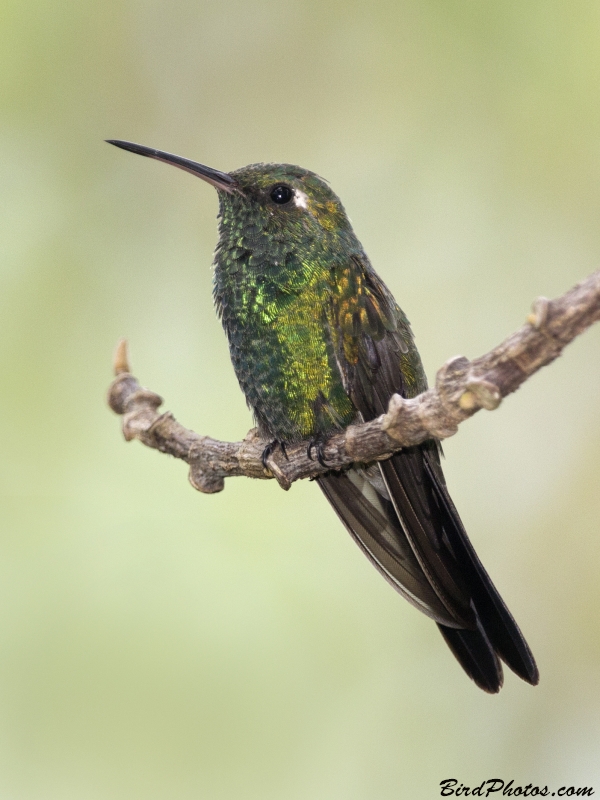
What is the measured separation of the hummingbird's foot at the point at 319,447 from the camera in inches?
139

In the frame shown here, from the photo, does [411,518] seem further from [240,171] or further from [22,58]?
[22,58]

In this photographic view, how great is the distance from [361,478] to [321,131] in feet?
11.4

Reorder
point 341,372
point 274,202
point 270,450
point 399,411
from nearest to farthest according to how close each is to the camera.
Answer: point 399,411
point 341,372
point 270,450
point 274,202

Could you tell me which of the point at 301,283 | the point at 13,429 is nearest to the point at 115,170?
the point at 13,429

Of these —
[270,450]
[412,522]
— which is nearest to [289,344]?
[270,450]

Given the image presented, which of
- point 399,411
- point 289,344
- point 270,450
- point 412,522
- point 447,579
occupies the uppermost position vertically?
point 289,344

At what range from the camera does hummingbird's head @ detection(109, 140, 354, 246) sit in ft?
13.4

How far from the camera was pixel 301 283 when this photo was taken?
383 cm

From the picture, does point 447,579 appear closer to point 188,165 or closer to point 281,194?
point 281,194

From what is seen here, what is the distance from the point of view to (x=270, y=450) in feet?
12.7

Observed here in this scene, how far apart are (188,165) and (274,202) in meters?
0.48

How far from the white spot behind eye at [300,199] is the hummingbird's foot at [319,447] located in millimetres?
1194

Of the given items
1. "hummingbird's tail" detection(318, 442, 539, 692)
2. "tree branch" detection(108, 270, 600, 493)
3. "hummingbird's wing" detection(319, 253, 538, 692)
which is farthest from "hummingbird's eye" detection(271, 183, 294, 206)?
"hummingbird's tail" detection(318, 442, 539, 692)

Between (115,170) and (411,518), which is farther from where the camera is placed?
(115,170)
